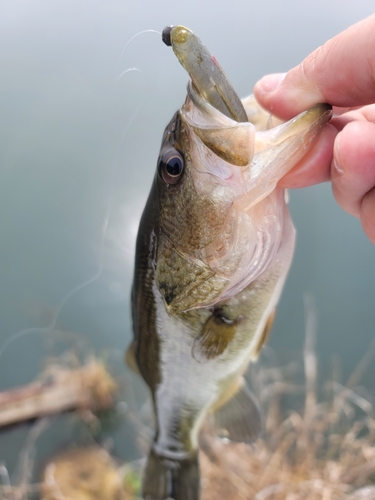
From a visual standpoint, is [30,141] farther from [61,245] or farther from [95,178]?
[95,178]

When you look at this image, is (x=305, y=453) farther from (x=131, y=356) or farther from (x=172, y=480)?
(x=131, y=356)

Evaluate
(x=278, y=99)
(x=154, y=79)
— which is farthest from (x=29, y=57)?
(x=278, y=99)

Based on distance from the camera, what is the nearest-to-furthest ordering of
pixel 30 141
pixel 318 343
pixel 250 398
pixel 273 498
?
pixel 250 398
pixel 273 498
pixel 30 141
pixel 318 343

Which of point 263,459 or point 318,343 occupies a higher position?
point 318,343

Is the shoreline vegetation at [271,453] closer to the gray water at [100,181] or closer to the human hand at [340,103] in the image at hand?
the gray water at [100,181]

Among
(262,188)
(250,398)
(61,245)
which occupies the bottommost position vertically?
(250,398)

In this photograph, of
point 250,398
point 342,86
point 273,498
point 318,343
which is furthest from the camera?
point 318,343
